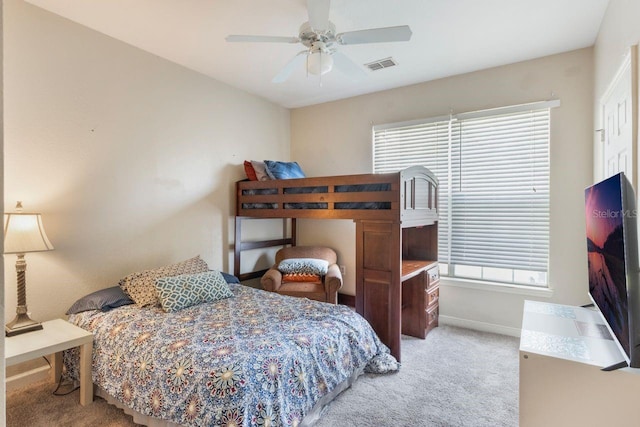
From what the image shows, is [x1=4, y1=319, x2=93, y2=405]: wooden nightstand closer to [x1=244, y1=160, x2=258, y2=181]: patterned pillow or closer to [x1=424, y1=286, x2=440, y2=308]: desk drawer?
[x1=244, y1=160, x2=258, y2=181]: patterned pillow

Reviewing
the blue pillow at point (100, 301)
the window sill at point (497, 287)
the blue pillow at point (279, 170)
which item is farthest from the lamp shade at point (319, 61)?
the window sill at point (497, 287)

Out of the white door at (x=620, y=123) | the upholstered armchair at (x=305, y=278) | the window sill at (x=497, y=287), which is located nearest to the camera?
the white door at (x=620, y=123)

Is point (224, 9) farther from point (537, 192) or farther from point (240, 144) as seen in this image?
point (537, 192)

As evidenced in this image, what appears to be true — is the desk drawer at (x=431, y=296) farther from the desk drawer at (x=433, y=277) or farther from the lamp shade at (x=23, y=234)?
the lamp shade at (x=23, y=234)

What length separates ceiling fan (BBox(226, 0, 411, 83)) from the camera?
2.01m

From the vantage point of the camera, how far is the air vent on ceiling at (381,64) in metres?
3.25

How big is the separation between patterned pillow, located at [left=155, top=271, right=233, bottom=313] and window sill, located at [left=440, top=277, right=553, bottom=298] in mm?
2390

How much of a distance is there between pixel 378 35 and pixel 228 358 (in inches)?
84.8

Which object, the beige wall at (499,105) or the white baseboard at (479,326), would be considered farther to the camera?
the white baseboard at (479,326)

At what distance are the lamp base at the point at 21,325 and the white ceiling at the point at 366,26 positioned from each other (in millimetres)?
2270

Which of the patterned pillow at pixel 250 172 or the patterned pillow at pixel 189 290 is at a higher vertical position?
the patterned pillow at pixel 250 172

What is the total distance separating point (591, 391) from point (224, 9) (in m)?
3.06

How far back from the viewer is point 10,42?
92.0 inches

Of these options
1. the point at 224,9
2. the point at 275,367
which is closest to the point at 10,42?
the point at 224,9
